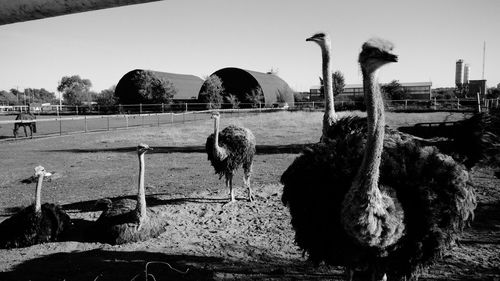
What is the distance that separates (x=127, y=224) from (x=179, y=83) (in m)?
42.9

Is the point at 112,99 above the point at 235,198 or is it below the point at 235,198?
above

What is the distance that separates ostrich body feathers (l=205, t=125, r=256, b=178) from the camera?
6500 millimetres

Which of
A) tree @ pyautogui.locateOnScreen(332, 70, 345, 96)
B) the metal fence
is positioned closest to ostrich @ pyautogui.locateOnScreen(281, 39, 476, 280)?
the metal fence

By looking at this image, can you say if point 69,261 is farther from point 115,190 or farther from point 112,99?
point 112,99

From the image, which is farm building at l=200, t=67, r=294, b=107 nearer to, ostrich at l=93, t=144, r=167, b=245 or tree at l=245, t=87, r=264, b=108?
tree at l=245, t=87, r=264, b=108

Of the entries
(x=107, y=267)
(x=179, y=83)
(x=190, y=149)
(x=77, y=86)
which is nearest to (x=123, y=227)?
(x=107, y=267)

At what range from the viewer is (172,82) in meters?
43.2

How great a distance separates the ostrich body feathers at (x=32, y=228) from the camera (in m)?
4.45

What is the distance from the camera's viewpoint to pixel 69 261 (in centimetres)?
404

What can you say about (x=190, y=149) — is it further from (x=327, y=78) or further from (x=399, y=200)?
(x=399, y=200)

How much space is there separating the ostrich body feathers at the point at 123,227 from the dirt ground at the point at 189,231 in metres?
0.10

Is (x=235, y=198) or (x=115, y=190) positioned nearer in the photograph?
(x=235, y=198)

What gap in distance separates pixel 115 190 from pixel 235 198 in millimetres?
2516

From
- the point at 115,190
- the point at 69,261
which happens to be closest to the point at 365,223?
the point at 69,261
